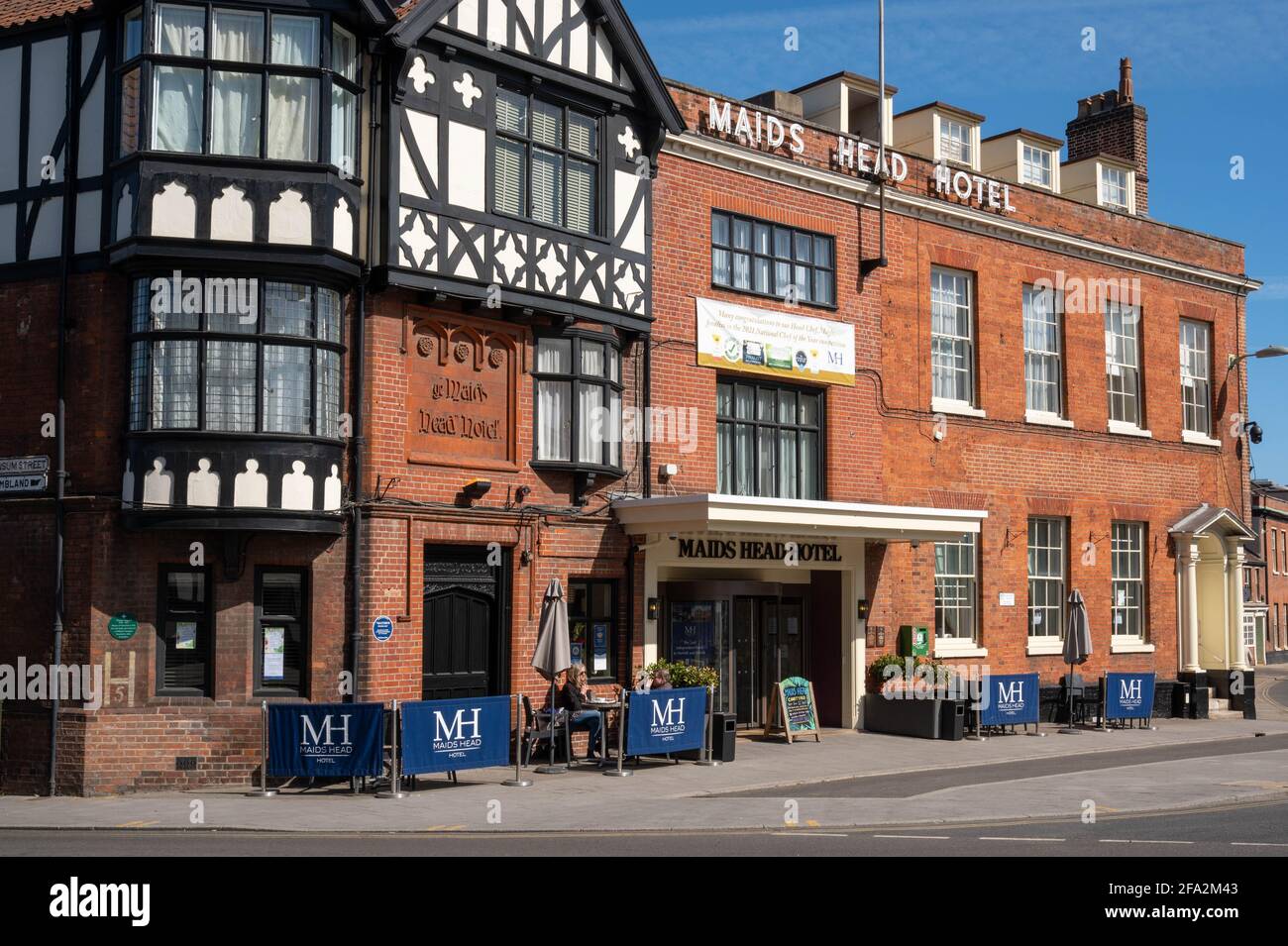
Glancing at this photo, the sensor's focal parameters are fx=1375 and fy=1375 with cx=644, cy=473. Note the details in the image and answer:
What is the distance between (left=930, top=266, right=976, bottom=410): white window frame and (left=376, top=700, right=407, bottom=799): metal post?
521 inches

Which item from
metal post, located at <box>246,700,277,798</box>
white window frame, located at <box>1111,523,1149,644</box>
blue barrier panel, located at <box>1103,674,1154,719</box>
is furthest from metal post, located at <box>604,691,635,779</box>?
white window frame, located at <box>1111,523,1149,644</box>

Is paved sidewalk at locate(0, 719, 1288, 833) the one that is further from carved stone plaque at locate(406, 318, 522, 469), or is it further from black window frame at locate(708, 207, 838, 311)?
black window frame at locate(708, 207, 838, 311)

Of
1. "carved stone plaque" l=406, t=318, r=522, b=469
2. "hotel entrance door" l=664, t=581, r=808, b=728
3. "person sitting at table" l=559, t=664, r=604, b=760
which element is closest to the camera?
"carved stone plaque" l=406, t=318, r=522, b=469

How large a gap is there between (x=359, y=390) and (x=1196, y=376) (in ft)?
68.3

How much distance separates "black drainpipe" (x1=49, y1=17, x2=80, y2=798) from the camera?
660 inches

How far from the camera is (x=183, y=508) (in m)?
16.6

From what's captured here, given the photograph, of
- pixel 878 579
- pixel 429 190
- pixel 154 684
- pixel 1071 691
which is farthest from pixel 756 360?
pixel 154 684

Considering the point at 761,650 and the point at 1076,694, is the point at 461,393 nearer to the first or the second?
the point at 761,650

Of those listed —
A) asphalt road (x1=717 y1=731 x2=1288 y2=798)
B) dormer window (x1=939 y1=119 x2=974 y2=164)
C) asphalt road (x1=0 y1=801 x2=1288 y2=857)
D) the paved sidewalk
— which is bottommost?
asphalt road (x1=717 y1=731 x2=1288 y2=798)

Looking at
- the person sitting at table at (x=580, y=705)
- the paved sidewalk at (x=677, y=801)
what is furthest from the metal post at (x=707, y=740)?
the person sitting at table at (x=580, y=705)

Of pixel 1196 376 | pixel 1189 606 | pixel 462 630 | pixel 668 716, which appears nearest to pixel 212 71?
pixel 462 630

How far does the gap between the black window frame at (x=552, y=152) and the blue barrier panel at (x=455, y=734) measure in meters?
6.90

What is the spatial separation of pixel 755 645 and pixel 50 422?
1190 centimetres

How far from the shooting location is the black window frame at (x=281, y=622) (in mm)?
17406
